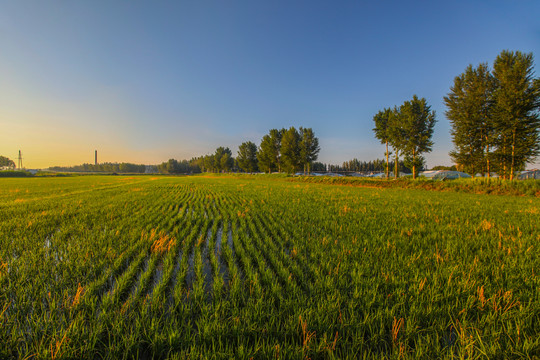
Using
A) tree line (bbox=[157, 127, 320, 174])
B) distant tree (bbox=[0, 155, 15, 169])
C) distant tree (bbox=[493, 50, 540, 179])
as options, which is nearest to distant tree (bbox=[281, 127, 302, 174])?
tree line (bbox=[157, 127, 320, 174])

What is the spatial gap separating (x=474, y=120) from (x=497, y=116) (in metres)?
3.69

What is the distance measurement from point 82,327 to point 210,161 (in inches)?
4342

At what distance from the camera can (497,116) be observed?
22.4 m

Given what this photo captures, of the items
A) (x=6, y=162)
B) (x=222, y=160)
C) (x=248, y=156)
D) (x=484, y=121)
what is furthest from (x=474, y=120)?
(x=6, y=162)

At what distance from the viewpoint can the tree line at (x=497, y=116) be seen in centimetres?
2070

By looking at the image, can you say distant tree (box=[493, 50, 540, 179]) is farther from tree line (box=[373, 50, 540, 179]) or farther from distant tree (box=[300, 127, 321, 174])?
distant tree (box=[300, 127, 321, 174])

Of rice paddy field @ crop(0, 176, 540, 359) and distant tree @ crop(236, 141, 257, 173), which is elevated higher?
distant tree @ crop(236, 141, 257, 173)

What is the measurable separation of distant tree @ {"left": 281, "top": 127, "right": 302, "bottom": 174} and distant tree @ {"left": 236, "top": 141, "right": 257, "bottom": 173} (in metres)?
22.3

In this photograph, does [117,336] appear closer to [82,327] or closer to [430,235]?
[82,327]

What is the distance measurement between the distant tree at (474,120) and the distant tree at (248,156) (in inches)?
2316

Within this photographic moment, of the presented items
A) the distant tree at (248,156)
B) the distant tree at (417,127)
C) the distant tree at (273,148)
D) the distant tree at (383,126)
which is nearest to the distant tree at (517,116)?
the distant tree at (417,127)

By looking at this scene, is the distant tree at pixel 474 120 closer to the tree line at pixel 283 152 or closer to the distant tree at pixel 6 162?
the tree line at pixel 283 152

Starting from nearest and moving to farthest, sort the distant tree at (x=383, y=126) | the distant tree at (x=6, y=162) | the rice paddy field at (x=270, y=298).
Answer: the rice paddy field at (x=270, y=298) < the distant tree at (x=383, y=126) < the distant tree at (x=6, y=162)

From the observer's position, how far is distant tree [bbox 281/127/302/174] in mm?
55522
